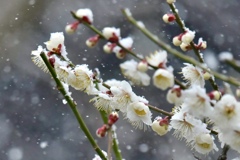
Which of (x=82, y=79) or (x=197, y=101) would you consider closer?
(x=197, y=101)

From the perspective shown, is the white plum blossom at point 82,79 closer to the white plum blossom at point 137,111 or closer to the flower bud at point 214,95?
the white plum blossom at point 137,111

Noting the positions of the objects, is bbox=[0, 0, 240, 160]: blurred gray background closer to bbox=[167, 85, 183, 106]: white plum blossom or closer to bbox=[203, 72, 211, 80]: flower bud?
bbox=[203, 72, 211, 80]: flower bud

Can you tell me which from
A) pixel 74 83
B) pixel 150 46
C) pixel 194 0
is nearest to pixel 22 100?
pixel 150 46

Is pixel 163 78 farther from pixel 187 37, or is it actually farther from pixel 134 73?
pixel 187 37

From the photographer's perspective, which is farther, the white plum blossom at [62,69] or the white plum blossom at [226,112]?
the white plum blossom at [62,69]

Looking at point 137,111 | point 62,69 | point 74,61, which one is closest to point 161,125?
point 137,111

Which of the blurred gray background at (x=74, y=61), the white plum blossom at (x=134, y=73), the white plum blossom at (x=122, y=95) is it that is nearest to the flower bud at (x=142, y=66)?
the white plum blossom at (x=134, y=73)
